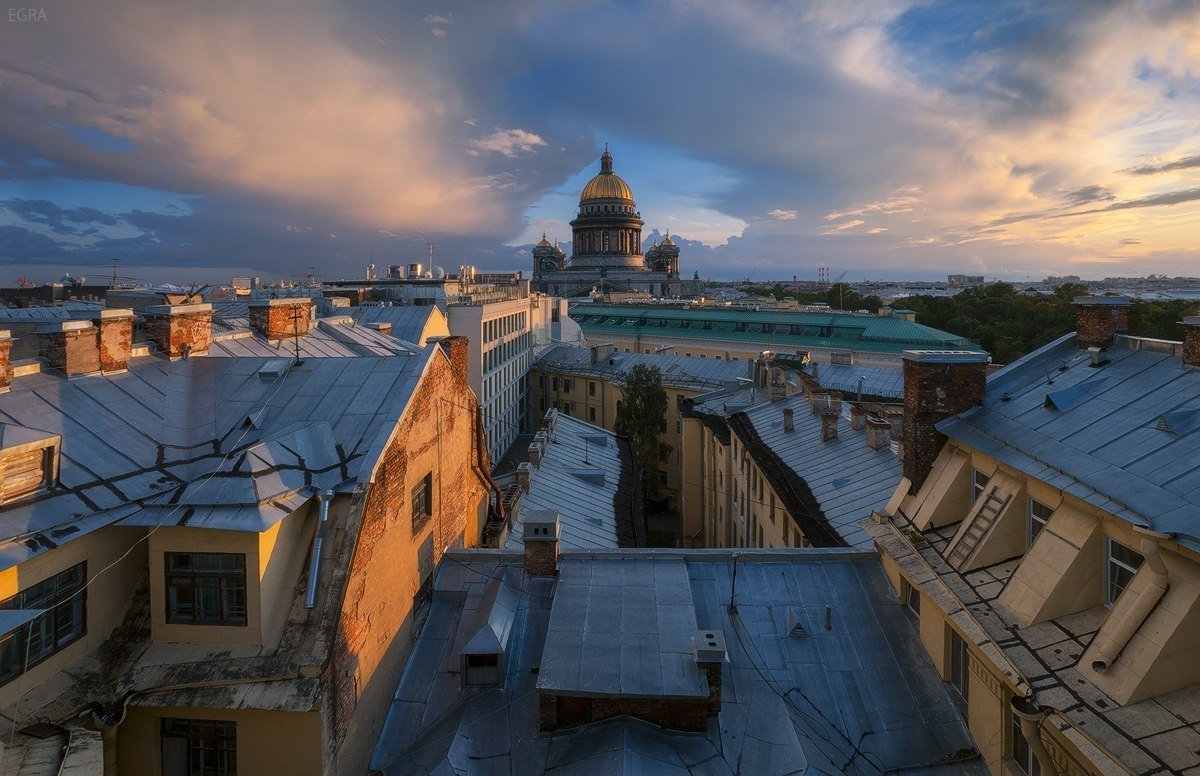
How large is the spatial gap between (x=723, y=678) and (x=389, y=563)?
5.96 m

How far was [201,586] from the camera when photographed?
933 cm

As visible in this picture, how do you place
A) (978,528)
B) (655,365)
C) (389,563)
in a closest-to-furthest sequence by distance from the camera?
(978,528) → (389,563) → (655,365)

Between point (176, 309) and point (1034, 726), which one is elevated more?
point (176, 309)

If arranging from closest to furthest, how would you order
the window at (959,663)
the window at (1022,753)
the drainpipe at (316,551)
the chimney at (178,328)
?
the window at (1022,753), the drainpipe at (316,551), the window at (959,663), the chimney at (178,328)

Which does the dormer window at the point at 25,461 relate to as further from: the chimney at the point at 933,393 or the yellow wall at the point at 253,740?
the chimney at the point at 933,393

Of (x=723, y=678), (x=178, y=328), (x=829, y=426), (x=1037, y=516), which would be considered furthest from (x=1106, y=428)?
(x=178, y=328)

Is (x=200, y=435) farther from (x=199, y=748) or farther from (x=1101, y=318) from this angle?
(x=1101, y=318)

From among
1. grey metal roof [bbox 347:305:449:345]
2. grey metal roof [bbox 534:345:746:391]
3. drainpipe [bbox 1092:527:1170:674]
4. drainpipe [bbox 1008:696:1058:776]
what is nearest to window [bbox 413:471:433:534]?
drainpipe [bbox 1008:696:1058:776]

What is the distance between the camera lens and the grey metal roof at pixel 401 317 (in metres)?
35.4

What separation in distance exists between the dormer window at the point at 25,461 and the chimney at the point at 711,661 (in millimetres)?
9258

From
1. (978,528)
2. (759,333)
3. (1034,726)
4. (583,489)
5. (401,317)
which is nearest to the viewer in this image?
(1034,726)

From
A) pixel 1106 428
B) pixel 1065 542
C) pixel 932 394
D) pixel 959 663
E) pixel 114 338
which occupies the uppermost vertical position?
pixel 114 338

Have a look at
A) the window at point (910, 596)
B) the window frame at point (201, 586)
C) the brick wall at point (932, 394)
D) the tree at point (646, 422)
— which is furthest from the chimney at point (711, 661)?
the tree at point (646, 422)

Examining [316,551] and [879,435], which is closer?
[316,551]
